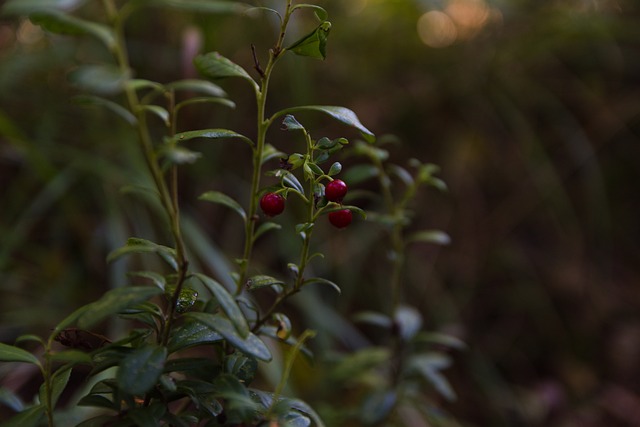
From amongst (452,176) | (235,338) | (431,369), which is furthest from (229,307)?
(452,176)

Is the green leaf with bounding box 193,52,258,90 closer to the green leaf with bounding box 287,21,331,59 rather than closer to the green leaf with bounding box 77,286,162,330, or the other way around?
the green leaf with bounding box 287,21,331,59

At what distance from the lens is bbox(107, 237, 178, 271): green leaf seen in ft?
1.15

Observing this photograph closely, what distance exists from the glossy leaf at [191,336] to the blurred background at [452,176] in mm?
614

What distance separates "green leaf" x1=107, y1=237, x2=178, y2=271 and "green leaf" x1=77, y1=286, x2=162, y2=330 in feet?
0.08

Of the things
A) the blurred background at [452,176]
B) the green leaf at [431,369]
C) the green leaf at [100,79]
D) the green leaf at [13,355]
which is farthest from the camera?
the blurred background at [452,176]

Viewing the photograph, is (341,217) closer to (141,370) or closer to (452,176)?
(141,370)

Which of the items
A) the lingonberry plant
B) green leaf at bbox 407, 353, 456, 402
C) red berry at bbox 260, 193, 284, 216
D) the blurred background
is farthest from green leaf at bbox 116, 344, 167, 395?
the blurred background

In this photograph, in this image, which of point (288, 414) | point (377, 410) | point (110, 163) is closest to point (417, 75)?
point (110, 163)

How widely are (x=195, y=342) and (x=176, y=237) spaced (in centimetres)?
8

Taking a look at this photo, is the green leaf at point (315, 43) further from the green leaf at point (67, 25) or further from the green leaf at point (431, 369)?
the green leaf at point (431, 369)

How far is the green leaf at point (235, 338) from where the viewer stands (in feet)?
1.21

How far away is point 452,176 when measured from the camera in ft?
4.59

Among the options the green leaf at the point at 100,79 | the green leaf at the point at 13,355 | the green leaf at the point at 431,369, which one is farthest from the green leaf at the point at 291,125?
the green leaf at the point at 431,369

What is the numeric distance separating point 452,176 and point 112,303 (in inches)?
44.9
